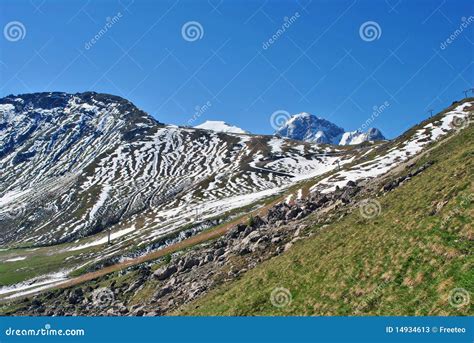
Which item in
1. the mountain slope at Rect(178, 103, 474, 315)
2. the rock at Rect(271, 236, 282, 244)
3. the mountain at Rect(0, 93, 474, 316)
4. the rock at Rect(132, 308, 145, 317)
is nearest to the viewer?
the mountain slope at Rect(178, 103, 474, 315)

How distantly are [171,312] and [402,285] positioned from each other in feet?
89.6

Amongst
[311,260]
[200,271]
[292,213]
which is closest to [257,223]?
[292,213]

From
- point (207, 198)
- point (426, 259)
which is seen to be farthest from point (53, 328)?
point (207, 198)

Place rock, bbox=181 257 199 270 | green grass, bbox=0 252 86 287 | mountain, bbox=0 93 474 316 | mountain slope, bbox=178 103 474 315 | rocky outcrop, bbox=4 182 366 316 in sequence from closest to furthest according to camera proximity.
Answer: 1. mountain slope, bbox=178 103 474 315
2. mountain, bbox=0 93 474 316
3. rocky outcrop, bbox=4 182 366 316
4. rock, bbox=181 257 199 270
5. green grass, bbox=0 252 86 287

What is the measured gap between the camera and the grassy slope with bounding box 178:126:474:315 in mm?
21938

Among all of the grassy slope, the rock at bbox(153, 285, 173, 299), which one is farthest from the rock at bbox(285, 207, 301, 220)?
the rock at bbox(153, 285, 173, 299)

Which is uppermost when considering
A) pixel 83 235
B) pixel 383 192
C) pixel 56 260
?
pixel 83 235

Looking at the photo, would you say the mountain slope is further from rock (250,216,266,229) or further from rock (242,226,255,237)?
rock (250,216,266,229)

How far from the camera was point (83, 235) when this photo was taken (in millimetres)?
159500

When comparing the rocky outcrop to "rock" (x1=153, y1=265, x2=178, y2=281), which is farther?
"rock" (x1=153, y1=265, x2=178, y2=281)

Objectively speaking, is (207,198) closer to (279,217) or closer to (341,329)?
(279,217)

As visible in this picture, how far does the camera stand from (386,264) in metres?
26.8

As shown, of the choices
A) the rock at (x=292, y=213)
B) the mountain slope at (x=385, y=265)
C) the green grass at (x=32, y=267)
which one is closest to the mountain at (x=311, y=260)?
the mountain slope at (x=385, y=265)

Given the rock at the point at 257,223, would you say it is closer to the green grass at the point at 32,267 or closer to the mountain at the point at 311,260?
the mountain at the point at 311,260
